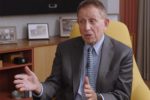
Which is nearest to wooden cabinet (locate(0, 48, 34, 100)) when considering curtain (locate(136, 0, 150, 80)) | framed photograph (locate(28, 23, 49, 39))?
framed photograph (locate(28, 23, 49, 39))

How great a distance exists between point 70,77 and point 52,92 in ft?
0.48

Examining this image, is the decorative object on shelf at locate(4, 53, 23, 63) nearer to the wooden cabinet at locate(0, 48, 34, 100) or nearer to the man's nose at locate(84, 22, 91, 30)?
the wooden cabinet at locate(0, 48, 34, 100)

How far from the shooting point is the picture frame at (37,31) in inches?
118

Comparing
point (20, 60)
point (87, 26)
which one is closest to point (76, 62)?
point (87, 26)

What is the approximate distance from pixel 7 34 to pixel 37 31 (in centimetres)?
45

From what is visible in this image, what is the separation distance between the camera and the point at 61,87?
1.70 meters

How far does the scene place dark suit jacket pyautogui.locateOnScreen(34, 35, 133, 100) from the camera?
1554 mm

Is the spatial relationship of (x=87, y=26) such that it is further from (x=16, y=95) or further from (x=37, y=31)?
(x=37, y=31)

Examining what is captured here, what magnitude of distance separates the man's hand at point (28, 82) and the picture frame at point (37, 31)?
1.62m

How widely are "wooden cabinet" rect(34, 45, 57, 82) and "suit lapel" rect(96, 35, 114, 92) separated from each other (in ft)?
3.89

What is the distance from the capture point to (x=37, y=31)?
9.95 feet

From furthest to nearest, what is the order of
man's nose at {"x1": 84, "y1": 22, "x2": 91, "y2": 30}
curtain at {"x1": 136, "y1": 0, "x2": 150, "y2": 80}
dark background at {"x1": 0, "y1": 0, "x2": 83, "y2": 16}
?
1. curtain at {"x1": 136, "y1": 0, "x2": 150, "y2": 80}
2. dark background at {"x1": 0, "y1": 0, "x2": 83, "y2": 16}
3. man's nose at {"x1": 84, "y1": 22, "x2": 91, "y2": 30}

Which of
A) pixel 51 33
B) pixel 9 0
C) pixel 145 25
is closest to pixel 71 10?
pixel 51 33

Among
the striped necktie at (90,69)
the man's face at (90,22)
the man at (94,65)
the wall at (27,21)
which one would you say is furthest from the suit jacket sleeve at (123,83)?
the wall at (27,21)
